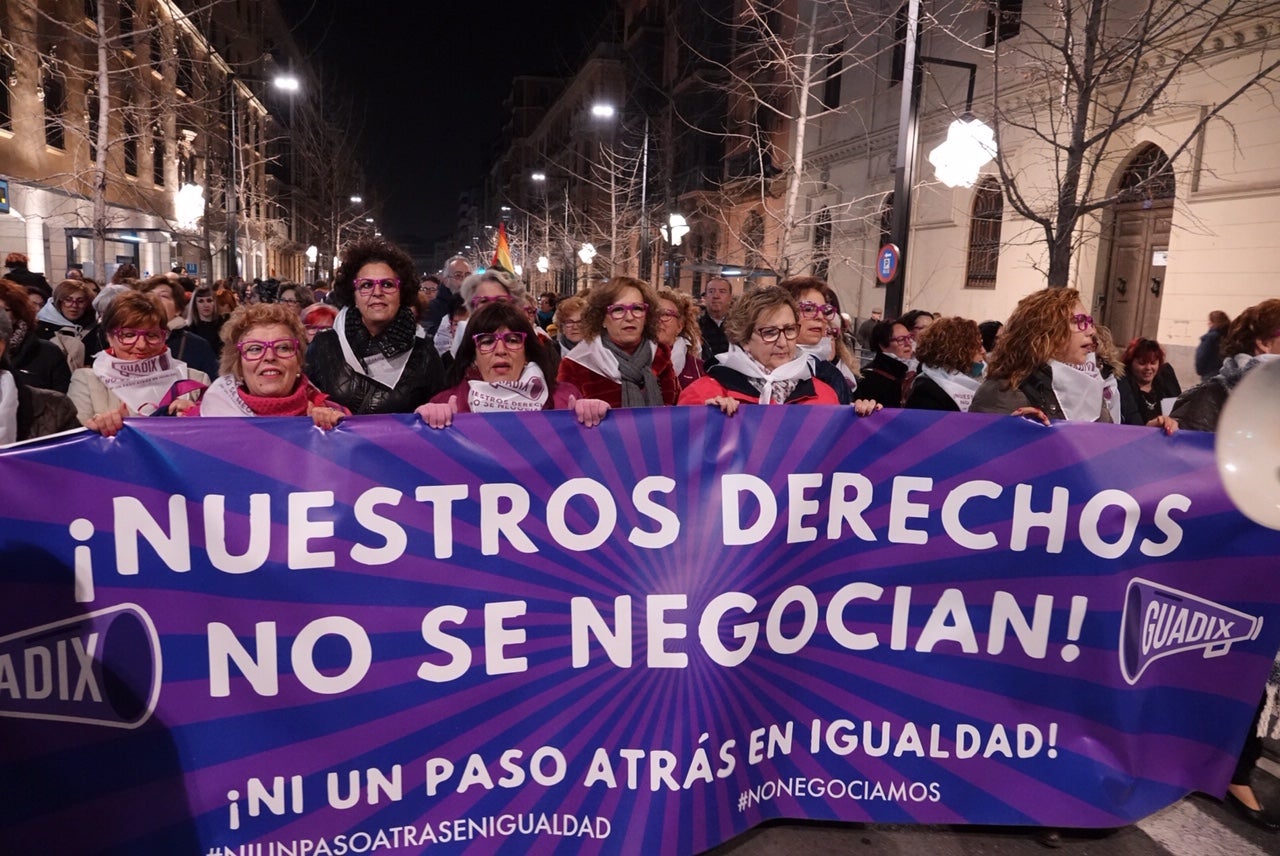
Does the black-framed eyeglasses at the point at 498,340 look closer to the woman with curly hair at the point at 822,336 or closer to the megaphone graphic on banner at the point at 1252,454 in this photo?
the woman with curly hair at the point at 822,336

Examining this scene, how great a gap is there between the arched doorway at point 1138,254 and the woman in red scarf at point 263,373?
13.4 m

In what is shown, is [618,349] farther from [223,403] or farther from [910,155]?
[910,155]

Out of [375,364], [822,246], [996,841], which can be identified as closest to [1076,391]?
[996,841]

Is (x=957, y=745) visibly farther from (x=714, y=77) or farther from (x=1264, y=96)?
(x=714, y=77)

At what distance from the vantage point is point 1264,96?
11.7 metres

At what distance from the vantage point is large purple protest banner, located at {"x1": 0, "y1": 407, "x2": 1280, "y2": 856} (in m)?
2.64

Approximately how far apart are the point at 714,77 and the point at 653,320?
36.9m

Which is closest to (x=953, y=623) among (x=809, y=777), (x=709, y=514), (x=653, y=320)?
(x=809, y=777)

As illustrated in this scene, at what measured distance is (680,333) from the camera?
5766mm

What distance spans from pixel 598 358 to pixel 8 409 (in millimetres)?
2362

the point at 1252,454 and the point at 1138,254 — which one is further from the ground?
the point at 1138,254

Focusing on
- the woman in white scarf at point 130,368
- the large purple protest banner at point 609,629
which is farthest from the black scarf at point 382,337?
the large purple protest banner at point 609,629

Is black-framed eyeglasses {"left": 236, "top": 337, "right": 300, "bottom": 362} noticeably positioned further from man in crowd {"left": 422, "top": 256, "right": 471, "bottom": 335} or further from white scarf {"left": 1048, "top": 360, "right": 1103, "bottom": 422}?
man in crowd {"left": 422, "top": 256, "right": 471, "bottom": 335}

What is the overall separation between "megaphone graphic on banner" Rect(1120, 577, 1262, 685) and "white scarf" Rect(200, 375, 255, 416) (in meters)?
3.11
